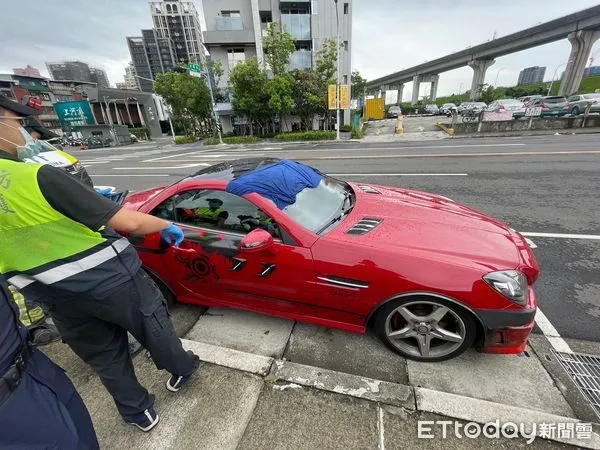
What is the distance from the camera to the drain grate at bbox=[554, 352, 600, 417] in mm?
1783

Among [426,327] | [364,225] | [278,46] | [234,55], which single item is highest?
[234,55]

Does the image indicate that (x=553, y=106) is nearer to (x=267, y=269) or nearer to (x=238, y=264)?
(x=267, y=269)

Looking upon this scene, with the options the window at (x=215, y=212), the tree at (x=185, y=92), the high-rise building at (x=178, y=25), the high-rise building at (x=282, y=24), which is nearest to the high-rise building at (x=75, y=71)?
the high-rise building at (x=178, y=25)

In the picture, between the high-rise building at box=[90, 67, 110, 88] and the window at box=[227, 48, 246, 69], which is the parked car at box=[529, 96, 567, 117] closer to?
the window at box=[227, 48, 246, 69]

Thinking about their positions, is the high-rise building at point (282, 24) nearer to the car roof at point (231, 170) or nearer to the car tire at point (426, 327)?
the car roof at point (231, 170)

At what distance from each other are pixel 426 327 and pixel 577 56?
4142 centimetres

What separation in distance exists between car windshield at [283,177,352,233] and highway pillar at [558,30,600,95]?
40.5 meters

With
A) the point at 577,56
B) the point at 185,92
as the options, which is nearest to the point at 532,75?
the point at 577,56

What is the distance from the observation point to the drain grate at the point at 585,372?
1.78 meters

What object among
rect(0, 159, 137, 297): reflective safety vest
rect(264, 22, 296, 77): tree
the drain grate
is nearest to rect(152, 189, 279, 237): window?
rect(0, 159, 137, 297): reflective safety vest

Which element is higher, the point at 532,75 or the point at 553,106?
the point at 532,75

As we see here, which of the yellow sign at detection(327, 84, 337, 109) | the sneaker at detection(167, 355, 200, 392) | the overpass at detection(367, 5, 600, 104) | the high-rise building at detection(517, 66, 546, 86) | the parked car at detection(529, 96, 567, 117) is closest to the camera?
the sneaker at detection(167, 355, 200, 392)

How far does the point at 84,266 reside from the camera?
1.29 m

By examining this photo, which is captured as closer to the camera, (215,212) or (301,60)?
(215,212)
